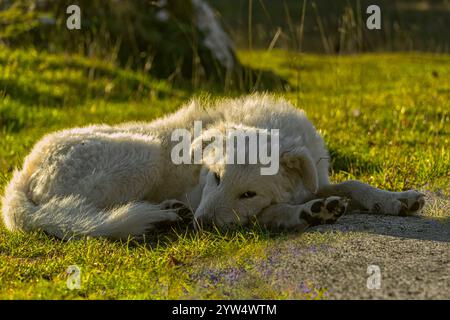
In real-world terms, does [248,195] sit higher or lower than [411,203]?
higher

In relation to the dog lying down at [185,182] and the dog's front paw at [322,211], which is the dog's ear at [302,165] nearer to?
the dog lying down at [185,182]

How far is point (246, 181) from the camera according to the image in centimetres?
477

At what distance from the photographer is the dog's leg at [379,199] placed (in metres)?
5.03

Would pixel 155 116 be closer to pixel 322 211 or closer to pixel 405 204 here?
pixel 405 204

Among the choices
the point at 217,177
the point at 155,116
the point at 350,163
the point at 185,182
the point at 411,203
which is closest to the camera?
the point at 217,177

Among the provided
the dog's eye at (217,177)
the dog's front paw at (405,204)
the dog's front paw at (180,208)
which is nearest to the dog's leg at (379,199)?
the dog's front paw at (405,204)

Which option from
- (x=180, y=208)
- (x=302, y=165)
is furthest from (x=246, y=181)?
(x=180, y=208)

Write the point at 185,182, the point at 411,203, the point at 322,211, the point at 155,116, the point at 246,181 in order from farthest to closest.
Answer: the point at 155,116 < the point at 185,182 < the point at 411,203 < the point at 246,181 < the point at 322,211

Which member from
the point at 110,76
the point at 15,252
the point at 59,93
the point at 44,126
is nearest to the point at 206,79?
the point at 110,76

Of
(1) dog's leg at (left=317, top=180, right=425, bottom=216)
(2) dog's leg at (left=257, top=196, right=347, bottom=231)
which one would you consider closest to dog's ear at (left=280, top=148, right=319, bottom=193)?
(2) dog's leg at (left=257, top=196, right=347, bottom=231)

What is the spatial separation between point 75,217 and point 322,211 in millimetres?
1678

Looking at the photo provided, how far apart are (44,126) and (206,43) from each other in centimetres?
406
